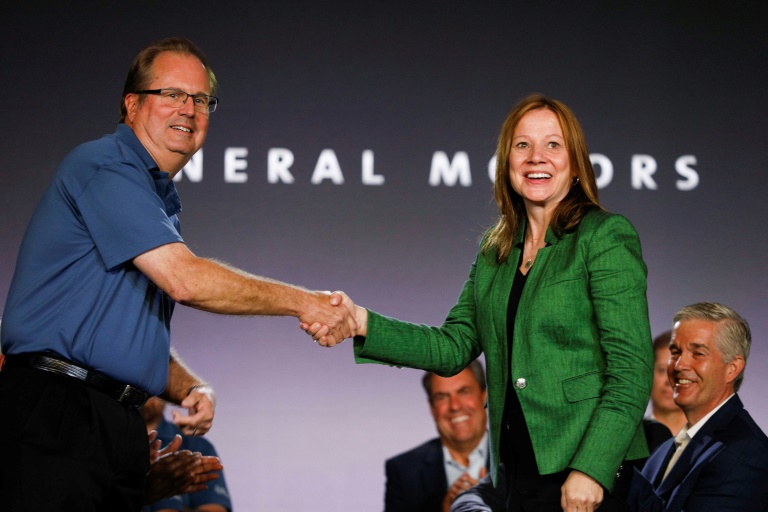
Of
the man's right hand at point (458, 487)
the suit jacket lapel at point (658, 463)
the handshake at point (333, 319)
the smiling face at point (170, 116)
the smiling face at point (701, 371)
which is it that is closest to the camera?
the smiling face at point (170, 116)

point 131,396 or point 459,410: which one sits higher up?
point 131,396

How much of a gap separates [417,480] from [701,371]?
1877mm

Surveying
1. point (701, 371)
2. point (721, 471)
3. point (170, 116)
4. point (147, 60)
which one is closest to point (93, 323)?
point (170, 116)

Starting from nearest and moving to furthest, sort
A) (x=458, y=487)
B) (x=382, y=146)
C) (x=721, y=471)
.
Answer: (x=721, y=471), (x=458, y=487), (x=382, y=146)

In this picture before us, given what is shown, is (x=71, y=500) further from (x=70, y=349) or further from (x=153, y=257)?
(x=153, y=257)

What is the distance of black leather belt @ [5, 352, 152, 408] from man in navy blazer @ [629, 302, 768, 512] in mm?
1159

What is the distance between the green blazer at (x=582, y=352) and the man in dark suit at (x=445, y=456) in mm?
2344

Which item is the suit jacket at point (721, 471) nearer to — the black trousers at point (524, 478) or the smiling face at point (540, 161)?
the black trousers at point (524, 478)

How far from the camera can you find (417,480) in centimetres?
461

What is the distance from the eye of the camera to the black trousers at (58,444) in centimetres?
198

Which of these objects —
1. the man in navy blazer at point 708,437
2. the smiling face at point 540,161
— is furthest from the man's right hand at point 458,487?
the smiling face at point 540,161

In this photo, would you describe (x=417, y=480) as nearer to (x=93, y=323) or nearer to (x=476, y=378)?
(x=476, y=378)

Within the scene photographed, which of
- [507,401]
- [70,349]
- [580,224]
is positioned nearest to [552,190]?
[580,224]

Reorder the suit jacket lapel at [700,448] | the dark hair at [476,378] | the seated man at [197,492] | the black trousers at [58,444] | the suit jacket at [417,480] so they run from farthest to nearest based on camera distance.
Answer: the dark hair at [476,378] → the suit jacket at [417,480] → the seated man at [197,492] → the suit jacket lapel at [700,448] → the black trousers at [58,444]
